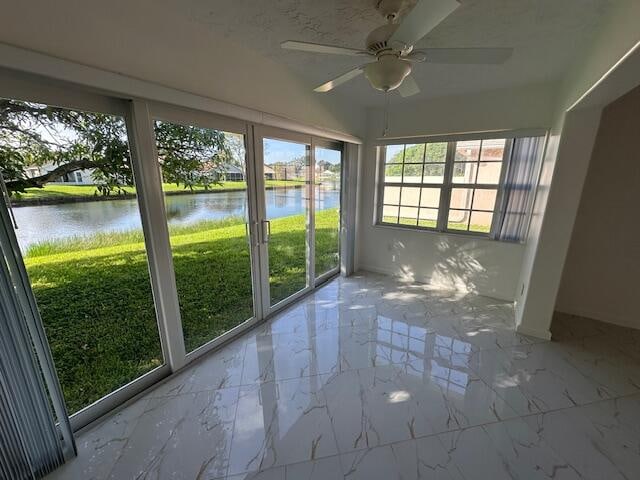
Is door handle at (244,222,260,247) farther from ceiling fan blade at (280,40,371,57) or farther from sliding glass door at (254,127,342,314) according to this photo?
ceiling fan blade at (280,40,371,57)

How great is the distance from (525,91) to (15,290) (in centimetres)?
414

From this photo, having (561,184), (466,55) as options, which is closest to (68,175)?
(466,55)

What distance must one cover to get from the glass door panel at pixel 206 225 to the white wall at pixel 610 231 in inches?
133

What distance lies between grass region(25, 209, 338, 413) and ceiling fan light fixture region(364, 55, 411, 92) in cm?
160

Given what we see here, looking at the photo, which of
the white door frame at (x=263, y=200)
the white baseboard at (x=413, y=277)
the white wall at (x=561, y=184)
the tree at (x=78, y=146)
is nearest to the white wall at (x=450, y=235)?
the white baseboard at (x=413, y=277)

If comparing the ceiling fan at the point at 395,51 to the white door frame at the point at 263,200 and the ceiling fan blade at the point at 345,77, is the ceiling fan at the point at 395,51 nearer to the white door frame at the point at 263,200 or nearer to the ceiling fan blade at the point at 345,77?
the ceiling fan blade at the point at 345,77

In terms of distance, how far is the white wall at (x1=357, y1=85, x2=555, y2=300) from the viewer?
9.18 feet

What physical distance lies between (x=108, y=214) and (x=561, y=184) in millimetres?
3337

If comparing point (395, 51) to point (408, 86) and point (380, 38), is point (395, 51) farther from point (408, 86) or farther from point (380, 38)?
point (408, 86)

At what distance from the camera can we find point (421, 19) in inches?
40.7

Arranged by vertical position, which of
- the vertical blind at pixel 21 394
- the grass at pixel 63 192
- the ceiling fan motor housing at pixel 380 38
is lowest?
the vertical blind at pixel 21 394

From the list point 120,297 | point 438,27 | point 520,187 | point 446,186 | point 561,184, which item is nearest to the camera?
point 438,27

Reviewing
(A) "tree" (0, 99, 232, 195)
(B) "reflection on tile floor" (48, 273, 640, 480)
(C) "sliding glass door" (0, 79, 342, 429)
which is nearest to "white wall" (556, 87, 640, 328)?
(B) "reflection on tile floor" (48, 273, 640, 480)

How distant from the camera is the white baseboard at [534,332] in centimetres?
252
